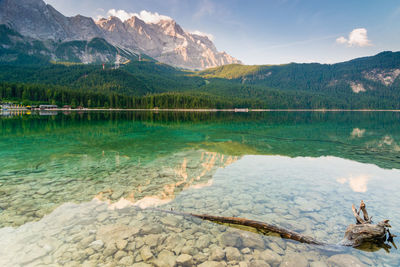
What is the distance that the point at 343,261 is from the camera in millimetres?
8180

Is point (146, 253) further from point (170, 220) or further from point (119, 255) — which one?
point (170, 220)

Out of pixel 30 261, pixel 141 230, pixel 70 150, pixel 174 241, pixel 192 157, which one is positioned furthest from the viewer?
pixel 70 150

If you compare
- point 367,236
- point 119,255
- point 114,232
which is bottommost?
point 119,255

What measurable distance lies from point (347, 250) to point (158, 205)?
367 inches

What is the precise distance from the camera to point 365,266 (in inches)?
314

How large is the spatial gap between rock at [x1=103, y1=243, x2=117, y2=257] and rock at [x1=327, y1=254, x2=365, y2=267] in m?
8.05

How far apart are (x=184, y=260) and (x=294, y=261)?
4.06m

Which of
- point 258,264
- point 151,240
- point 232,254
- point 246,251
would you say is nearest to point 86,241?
point 151,240

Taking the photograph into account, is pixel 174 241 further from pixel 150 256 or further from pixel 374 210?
pixel 374 210

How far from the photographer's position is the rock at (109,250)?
843 centimetres

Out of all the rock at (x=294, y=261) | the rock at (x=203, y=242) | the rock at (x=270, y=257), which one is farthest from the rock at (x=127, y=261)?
the rock at (x=294, y=261)

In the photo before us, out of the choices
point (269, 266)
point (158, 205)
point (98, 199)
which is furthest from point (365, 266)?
point (98, 199)

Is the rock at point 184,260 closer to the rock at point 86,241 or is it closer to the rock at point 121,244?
the rock at point 121,244

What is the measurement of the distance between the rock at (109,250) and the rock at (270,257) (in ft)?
18.4
